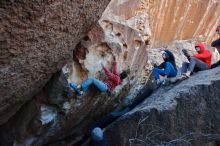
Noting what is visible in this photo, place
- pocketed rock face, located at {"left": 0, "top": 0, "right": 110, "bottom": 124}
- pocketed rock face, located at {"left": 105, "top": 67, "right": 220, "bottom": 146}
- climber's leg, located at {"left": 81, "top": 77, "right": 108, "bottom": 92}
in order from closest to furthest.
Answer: pocketed rock face, located at {"left": 0, "top": 0, "right": 110, "bottom": 124} → pocketed rock face, located at {"left": 105, "top": 67, "right": 220, "bottom": 146} → climber's leg, located at {"left": 81, "top": 77, "right": 108, "bottom": 92}

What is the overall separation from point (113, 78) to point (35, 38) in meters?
2.08

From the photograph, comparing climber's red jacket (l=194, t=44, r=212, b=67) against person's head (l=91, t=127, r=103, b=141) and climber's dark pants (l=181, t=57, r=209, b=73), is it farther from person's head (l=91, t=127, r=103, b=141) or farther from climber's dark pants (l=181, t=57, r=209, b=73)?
person's head (l=91, t=127, r=103, b=141)

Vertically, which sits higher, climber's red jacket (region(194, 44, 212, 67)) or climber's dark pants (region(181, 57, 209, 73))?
climber's red jacket (region(194, 44, 212, 67))

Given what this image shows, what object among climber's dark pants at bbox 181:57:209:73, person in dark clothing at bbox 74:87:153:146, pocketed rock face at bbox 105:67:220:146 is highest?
climber's dark pants at bbox 181:57:209:73

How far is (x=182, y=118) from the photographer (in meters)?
4.77

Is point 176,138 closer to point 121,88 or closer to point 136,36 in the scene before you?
point 121,88

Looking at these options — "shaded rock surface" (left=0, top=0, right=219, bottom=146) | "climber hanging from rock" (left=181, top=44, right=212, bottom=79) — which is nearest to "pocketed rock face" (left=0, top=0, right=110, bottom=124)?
"shaded rock surface" (left=0, top=0, right=219, bottom=146)

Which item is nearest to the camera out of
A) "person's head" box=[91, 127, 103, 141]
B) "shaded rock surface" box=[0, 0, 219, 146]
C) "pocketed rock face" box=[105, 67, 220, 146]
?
"shaded rock surface" box=[0, 0, 219, 146]

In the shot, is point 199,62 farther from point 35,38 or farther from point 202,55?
point 35,38

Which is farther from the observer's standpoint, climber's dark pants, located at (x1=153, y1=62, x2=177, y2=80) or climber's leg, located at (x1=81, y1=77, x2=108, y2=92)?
climber's dark pants, located at (x1=153, y1=62, x2=177, y2=80)

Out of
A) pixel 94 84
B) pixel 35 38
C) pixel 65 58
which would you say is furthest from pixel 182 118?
pixel 35 38

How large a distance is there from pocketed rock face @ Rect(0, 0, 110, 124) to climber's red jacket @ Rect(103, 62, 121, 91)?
1.08 m

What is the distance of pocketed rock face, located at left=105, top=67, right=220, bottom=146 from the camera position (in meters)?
4.64

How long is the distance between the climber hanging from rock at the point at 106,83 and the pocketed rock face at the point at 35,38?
708mm
